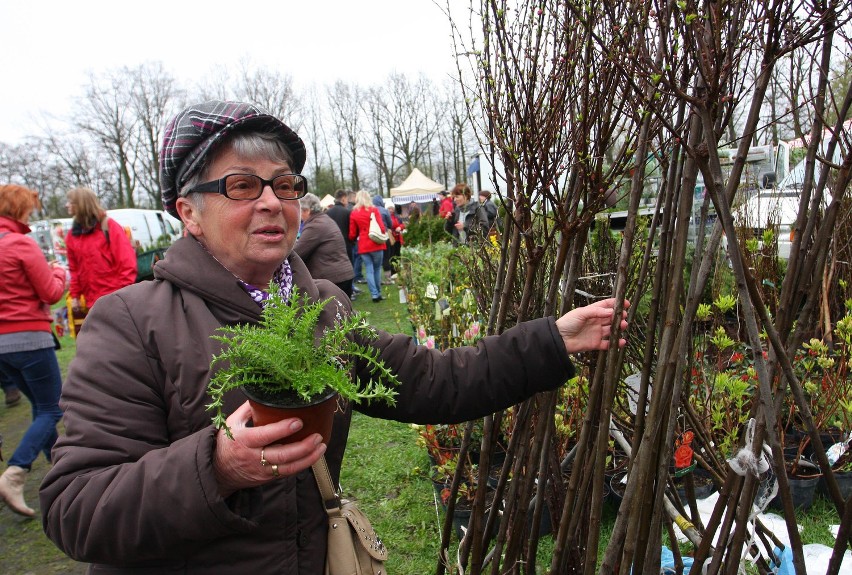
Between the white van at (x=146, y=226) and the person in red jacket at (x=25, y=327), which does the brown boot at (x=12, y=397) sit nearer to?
the person in red jacket at (x=25, y=327)

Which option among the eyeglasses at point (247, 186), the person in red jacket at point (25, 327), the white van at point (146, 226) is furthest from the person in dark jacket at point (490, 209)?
the white van at point (146, 226)

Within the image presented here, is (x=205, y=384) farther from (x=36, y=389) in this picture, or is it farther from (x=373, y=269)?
(x=373, y=269)

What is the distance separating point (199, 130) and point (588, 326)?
→ 1.02m

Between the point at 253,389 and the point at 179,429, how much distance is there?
332 millimetres

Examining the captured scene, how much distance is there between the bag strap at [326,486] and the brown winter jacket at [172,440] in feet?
0.07

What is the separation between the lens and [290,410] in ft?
3.19

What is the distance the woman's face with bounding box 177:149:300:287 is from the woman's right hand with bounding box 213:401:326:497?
449mm

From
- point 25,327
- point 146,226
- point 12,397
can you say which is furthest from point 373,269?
point 146,226

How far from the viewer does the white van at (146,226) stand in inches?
756

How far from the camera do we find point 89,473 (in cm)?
110

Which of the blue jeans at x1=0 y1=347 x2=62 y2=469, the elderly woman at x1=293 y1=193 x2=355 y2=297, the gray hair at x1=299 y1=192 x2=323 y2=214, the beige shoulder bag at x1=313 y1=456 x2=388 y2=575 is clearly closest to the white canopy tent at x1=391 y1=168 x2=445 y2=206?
the gray hair at x1=299 y1=192 x2=323 y2=214

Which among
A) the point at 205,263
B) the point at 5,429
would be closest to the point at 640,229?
the point at 205,263

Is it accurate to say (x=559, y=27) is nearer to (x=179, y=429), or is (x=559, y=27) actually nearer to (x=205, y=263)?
(x=205, y=263)

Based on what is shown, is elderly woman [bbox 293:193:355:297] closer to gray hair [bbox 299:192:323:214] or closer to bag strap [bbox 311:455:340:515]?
gray hair [bbox 299:192:323:214]
